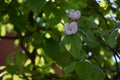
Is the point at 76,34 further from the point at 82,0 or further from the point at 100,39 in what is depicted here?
the point at 82,0

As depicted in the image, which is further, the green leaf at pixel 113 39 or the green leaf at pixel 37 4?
the green leaf at pixel 37 4

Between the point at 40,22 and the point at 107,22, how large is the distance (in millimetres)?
537

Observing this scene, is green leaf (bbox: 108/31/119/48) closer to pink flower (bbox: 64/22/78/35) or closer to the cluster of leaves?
the cluster of leaves

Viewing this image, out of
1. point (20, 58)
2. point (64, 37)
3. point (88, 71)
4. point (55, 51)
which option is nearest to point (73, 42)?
point (64, 37)

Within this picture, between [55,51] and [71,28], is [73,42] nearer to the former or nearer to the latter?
[71,28]

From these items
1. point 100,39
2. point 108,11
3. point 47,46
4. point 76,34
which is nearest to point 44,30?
point 47,46

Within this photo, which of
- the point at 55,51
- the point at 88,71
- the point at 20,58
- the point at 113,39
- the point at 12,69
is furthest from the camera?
the point at 20,58

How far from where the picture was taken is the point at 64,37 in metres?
1.47

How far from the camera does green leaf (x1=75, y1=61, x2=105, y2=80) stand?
1.60 meters

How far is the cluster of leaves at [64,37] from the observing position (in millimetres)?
1527

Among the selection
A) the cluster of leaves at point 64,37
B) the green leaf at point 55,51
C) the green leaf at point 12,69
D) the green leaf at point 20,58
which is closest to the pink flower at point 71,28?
the cluster of leaves at point 64,37

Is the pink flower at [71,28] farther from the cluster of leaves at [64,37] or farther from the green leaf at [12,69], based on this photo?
the green leaf at [12,69]

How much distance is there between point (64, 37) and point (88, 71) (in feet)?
0.73

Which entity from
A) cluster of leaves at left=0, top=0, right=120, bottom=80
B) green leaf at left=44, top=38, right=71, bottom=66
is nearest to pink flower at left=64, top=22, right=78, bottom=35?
cluster of leaves at left=0, top=0, right=120, bottom=80
